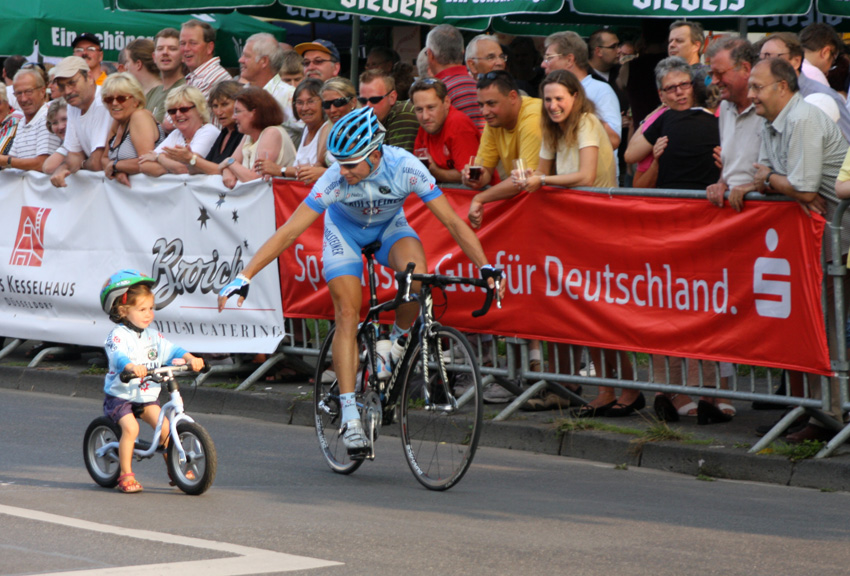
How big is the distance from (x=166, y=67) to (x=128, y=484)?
6887 millimetres

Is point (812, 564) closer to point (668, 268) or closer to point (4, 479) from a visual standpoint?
point (668, 268)

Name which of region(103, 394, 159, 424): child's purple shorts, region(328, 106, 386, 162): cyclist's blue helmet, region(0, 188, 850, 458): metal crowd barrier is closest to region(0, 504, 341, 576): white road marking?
region(103, 394, 159, 424): child's purple shorts

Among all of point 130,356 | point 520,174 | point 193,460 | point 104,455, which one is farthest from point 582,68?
point 104,455

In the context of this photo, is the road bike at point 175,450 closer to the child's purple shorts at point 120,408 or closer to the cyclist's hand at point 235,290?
the child's purple shorts at point 120,408

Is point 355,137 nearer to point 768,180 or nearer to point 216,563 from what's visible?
point 768,180

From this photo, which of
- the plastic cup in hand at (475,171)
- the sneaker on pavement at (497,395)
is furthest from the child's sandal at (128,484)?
the plastic cup in hand at (475,171)

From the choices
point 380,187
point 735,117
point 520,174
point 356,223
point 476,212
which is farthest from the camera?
point 476,212

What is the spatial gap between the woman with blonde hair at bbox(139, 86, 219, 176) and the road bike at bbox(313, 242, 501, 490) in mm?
3925

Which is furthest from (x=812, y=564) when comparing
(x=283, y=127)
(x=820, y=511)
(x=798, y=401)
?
(x=283, y=127)

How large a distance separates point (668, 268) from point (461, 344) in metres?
1.85

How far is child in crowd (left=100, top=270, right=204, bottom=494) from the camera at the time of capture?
7148mm

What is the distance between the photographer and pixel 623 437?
8.45 meters

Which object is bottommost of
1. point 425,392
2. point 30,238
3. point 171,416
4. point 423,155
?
point 171,416

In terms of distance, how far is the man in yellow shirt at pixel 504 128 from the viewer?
369 inches
